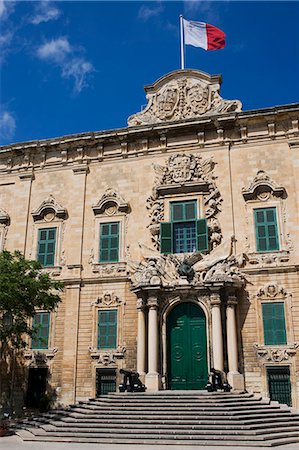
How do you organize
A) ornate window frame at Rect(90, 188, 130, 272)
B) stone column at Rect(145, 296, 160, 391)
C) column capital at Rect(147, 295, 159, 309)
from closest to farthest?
stone column at Rect(145, 296, 160, 391) → column capital at Rect(147, 295, 159, 309) → ornate window frame at Rect(90, 188, 130, 272)

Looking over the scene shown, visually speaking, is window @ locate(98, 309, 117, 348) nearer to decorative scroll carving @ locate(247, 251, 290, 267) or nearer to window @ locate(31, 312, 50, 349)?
window @ locate(31, 312, 50, 349)

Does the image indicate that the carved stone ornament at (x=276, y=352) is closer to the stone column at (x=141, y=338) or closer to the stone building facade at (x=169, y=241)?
the stone building facade at (x=169, y=241)

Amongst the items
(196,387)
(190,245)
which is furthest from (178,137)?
(196,387)

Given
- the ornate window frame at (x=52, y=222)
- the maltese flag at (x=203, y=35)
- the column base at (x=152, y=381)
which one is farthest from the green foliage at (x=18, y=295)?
the maltese flag at (x=203, y=35)

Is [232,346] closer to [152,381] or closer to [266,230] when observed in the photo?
[152,381]

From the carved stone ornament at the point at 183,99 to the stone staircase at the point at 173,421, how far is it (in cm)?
1195

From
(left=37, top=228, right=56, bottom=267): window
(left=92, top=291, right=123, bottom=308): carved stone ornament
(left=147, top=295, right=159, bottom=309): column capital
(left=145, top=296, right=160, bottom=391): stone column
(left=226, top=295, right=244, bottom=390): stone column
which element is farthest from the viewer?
(left=37, top=228, right=56, bottom=267): window

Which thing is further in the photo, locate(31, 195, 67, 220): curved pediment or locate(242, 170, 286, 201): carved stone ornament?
locate(31, 195, 67, 220): curved pediment

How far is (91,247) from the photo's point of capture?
20734mm

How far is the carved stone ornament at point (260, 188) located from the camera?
19.5m

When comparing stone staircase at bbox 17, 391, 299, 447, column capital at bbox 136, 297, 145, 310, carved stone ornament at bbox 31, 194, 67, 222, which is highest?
carved stone ornament at bbox 31, 194, 67, 222

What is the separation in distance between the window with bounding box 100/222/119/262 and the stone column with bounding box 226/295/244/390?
17.3ft

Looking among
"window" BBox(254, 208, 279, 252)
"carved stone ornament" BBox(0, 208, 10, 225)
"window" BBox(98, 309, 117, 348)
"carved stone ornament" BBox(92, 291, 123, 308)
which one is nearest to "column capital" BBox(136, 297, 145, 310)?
"carved stone ornament" BBox(92, 291, 123, 308)

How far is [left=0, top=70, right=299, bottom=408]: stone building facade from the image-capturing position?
1794cm
